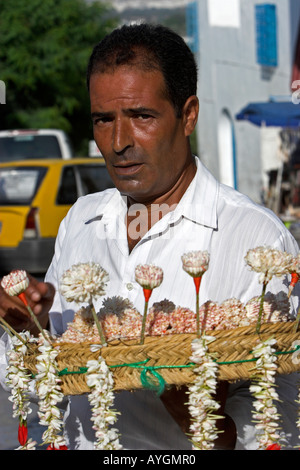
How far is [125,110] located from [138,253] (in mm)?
372

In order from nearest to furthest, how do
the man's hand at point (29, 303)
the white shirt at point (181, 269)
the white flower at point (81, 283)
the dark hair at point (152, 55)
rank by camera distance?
1. the white flower at point (81, 283)
2. the man's hand at point (29, 303)
3. the white shirt at point (181, 269)
4. the dark hair at point (152, 55)

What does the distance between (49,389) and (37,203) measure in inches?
313

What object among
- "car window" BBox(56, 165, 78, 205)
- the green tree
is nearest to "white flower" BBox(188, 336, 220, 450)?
"car window" BBox(56, 165, 78, 205)

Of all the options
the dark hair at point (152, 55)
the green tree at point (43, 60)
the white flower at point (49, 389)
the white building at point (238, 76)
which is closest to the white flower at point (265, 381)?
the white flower at point (49, 389)

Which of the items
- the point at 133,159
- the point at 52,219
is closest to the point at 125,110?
the point at 133,159

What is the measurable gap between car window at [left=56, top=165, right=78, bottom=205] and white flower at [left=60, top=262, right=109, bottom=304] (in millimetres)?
8050

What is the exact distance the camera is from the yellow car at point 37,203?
9461 mm

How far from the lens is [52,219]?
9516 mm

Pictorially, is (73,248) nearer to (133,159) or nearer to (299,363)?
(133,159)

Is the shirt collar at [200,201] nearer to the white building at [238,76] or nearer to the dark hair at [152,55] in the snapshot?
the dark hair at [152,55]

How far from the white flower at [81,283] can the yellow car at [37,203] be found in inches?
306

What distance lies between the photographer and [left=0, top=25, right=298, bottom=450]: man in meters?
1.97

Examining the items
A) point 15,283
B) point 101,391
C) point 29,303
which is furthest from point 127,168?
point 101,391
